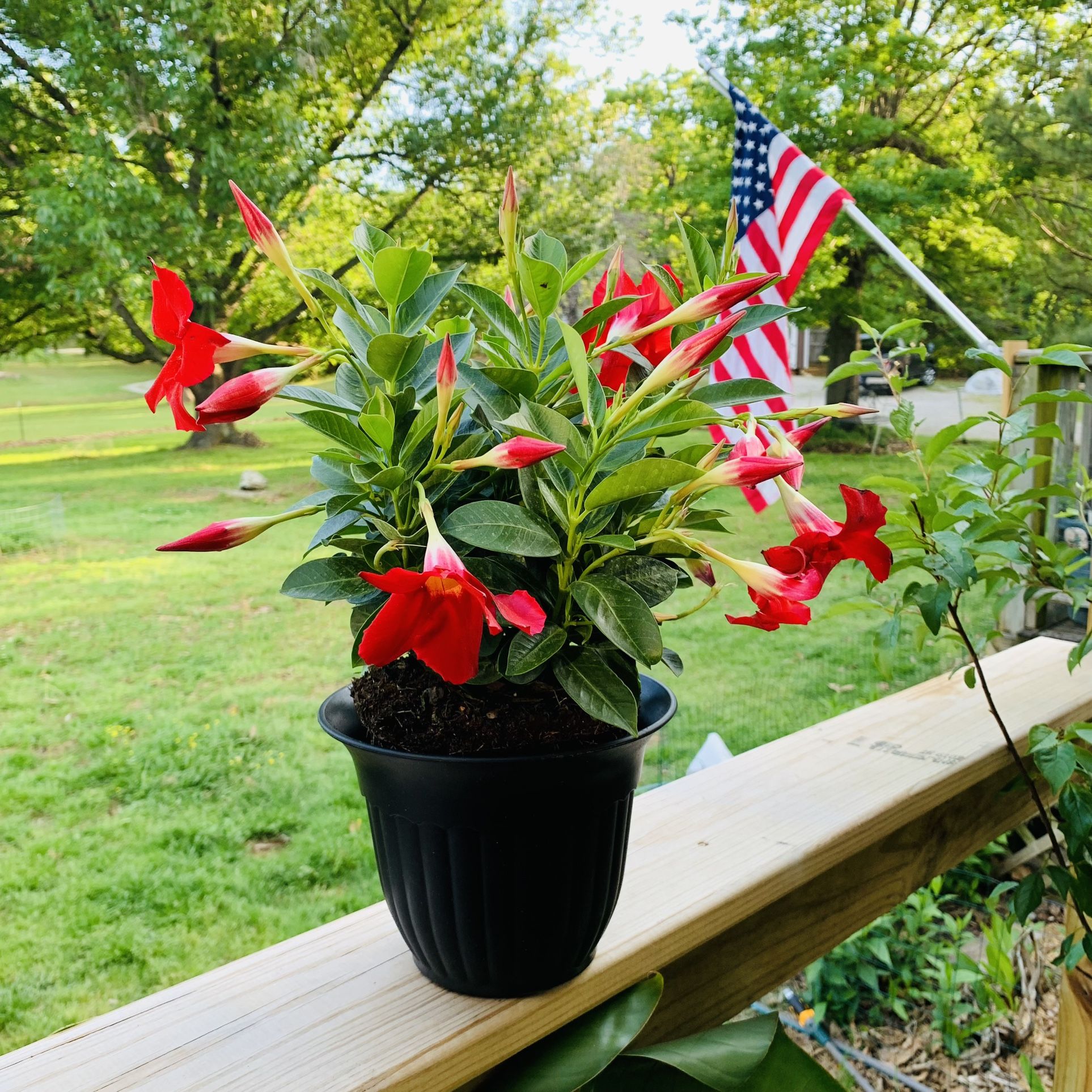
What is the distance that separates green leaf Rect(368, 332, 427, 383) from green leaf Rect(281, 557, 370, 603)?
9 cm

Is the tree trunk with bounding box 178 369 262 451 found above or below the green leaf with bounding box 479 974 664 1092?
below

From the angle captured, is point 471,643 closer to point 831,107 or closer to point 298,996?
point 298,996

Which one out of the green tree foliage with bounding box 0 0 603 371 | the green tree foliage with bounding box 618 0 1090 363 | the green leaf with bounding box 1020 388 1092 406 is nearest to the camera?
the green leaf with bounding box 1020 388 1092 406

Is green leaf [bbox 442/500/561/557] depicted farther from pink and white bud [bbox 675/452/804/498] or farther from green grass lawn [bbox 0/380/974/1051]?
green grass lawn [bbox 0/380/974/1051]

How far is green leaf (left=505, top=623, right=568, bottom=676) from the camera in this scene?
1.29 ft

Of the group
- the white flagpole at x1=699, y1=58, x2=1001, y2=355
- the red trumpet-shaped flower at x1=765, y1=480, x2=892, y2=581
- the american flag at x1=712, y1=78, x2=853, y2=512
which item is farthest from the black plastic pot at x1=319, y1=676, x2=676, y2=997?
the white flagpole at x1=699, y1=58, x2=1001, y2=355

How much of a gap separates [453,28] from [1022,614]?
4320 mm

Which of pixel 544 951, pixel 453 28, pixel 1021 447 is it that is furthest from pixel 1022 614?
pixel 453 28

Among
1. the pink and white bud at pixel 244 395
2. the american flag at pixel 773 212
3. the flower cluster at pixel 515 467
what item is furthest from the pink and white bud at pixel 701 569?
the american flag at pixel 773 212

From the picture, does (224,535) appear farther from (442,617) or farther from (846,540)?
(846,540)

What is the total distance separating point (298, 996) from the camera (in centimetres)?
49

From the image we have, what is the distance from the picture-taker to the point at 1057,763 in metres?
0.67

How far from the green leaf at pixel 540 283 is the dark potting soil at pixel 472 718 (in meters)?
0.17

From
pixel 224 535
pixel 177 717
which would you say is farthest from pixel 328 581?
pixel 177 717
